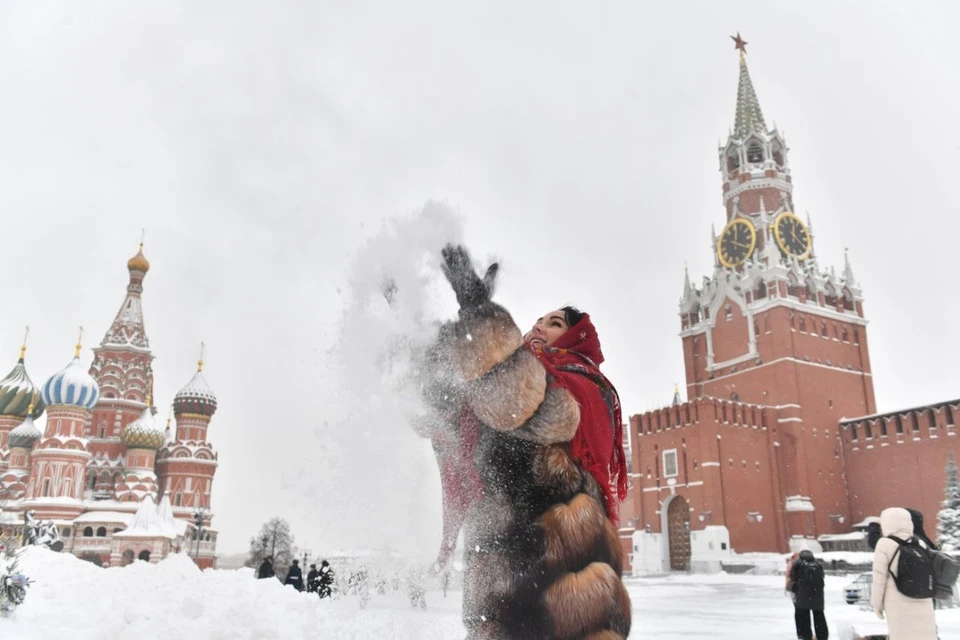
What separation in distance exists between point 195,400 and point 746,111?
40885 millimetres

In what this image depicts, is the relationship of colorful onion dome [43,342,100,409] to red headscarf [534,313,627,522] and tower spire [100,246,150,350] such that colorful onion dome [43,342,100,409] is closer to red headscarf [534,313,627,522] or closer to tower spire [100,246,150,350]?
tower spire [100,246,150,350]

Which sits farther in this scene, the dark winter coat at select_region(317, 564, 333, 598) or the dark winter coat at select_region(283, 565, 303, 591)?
the dark winter coat at select_region(283, 565, 303, 591)

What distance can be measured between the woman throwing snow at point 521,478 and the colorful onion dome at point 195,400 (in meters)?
46.7

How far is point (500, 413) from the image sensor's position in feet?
6.94

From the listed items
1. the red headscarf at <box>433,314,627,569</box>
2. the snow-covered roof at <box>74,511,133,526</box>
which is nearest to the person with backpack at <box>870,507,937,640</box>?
the red headscarf at <box>433,314,627,569</box>

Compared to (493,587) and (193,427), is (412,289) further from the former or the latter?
(193,427)

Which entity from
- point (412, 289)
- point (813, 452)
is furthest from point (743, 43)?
point (412, 289)

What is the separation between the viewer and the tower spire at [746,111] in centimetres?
4641

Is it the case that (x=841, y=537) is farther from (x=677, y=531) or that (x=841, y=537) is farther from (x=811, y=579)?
(x=811, y=579)

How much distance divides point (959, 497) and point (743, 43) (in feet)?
122

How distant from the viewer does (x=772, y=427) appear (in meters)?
36.6

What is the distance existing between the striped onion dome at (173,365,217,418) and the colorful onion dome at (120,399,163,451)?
9.75 feet

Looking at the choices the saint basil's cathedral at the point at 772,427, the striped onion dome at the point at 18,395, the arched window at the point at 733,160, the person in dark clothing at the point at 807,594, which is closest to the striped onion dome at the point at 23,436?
the striped onion dome at the point at 18,395

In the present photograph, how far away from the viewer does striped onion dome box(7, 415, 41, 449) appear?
40.0 m
